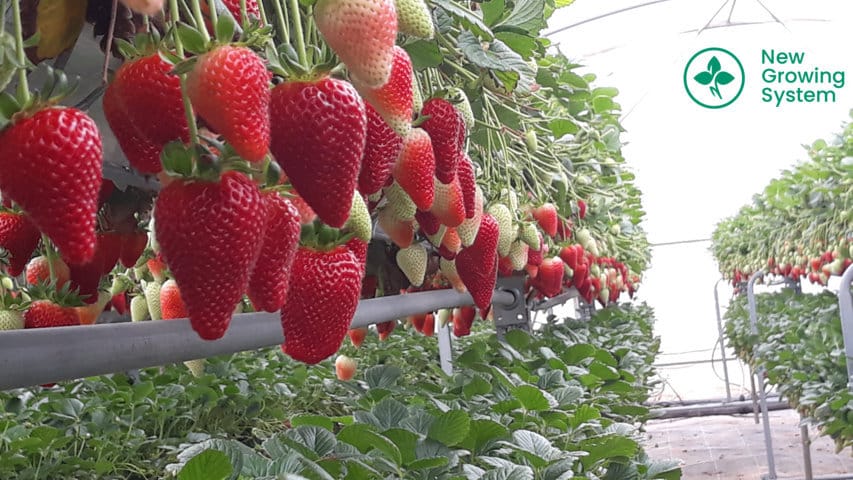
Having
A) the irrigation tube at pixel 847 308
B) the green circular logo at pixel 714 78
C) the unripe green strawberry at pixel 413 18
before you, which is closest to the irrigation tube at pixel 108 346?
the unripe green strawberry at pixel 413 18

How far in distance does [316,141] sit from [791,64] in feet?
37.8

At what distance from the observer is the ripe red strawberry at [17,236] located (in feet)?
2.10

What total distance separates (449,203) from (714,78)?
11.7m

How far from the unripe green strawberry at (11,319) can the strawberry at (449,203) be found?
41cm

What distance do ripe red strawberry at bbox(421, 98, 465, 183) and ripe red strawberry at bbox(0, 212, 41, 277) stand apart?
1.08 feet

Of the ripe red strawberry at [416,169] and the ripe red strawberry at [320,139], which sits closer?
the ripe red strawberry at [320,139]

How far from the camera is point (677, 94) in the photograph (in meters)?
12.2

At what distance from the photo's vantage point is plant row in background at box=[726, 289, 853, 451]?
3.67 meters

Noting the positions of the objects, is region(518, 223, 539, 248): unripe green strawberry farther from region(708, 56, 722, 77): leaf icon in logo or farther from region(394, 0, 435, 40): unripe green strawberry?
region(708, 56, 722, 77): leaf icon in logo

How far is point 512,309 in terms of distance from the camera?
287cm

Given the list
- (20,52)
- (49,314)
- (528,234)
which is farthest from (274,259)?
(528,234)

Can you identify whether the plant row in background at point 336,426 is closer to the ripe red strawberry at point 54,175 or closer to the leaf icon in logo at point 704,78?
the ripe red strawberry at point 54,175

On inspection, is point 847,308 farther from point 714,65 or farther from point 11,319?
point 714,65

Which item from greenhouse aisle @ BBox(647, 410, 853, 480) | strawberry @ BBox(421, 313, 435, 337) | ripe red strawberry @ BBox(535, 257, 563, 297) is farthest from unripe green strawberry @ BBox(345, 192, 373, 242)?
greenhouse aisle @ BBox(647, 410, 853, 480)
